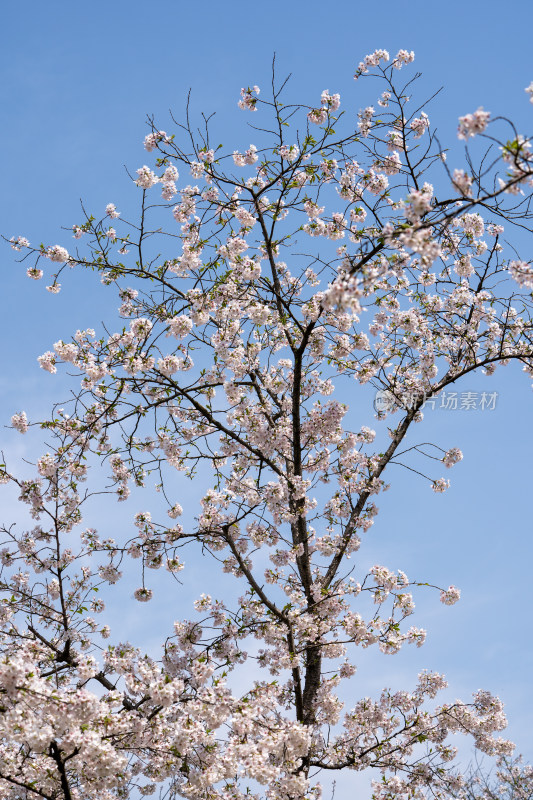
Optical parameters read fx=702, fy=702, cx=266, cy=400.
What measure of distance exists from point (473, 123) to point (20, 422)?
264 inches

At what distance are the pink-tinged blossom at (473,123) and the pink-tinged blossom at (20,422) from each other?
6577 millimetres

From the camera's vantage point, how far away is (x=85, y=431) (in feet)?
29.0

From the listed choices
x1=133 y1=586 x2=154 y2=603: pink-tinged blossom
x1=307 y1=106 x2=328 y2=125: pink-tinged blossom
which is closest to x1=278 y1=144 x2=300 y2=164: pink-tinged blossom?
x1=307 y1=106 x2=328 y2=125: pink-tinged blossom

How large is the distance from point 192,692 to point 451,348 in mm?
5900

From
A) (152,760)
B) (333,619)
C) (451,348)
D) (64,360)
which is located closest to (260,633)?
(333,619)

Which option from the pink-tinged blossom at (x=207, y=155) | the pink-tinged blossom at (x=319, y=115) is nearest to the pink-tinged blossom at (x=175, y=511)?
the pink-tinged blossom at (x=207, y=155)

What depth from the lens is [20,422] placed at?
9.05 meters

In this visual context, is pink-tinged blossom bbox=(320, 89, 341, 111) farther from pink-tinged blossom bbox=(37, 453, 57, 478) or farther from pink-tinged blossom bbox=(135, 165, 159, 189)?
pink-tinged blossom bbox=(37, 453, 57, 478)

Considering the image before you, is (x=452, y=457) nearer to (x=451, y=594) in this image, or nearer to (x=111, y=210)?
(x=451, y=594)

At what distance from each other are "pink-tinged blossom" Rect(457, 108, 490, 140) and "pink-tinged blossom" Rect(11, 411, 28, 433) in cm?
658

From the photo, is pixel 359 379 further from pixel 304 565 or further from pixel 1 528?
pixel 1 528

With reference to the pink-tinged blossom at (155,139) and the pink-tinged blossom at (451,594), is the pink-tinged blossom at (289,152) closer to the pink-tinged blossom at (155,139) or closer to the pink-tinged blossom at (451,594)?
the pink-tinged blossom at (155,139)

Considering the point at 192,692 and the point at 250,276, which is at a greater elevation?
the point at 250,276

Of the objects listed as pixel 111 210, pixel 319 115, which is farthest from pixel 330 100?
pixel 111 210
